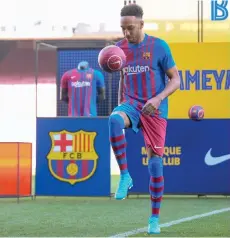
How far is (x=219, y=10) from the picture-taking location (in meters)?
12.0

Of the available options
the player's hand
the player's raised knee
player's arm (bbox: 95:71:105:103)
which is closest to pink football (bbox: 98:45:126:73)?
the player's hand

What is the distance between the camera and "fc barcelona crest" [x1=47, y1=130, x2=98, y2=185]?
11250 mm

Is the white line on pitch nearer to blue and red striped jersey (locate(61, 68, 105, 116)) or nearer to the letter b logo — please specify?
the letter b logo

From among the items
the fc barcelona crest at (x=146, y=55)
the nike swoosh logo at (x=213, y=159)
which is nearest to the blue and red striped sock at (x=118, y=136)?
the fc barcelona crest at (x=146, y=55)

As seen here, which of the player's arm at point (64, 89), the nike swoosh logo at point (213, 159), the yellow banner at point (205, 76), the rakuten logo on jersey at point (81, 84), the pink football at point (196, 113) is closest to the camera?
the pink football at point (196, 113)

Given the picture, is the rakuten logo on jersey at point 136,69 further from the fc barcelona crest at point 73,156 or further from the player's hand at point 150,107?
the fc barcelona crest at point 73,156

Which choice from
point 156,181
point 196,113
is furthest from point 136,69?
point 196,113

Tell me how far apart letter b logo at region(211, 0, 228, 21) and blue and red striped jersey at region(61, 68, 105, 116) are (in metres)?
3.11

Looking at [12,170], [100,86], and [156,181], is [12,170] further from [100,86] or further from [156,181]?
[156,181]

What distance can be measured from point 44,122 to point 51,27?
921cm

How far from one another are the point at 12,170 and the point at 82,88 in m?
4.00

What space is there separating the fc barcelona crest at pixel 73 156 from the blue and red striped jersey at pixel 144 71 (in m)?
4.01

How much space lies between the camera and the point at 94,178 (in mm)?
11250

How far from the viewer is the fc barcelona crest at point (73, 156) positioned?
11.2 m
